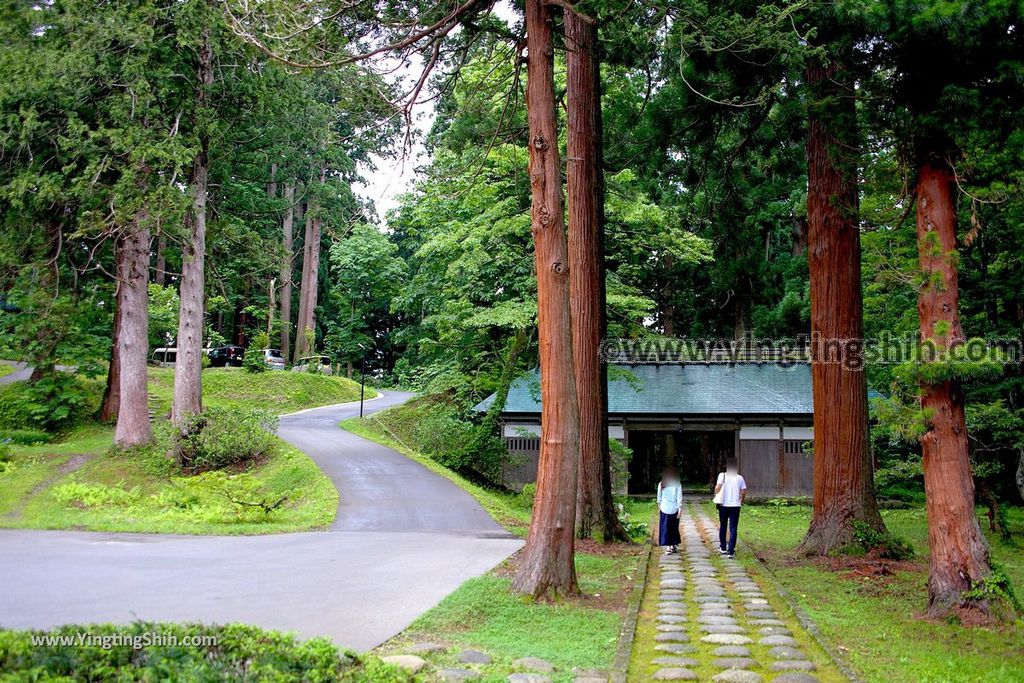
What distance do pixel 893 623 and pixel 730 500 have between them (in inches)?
171

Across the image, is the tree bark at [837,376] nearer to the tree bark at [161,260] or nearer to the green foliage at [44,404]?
the tree bark at [161,260]

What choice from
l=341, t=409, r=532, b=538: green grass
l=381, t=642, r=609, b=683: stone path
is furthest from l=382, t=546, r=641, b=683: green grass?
l=341, t=409, r=532, b=538: green grass

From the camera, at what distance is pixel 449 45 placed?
10.7m

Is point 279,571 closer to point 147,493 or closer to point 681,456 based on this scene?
point 147,493

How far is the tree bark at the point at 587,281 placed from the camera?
1262 centimetres

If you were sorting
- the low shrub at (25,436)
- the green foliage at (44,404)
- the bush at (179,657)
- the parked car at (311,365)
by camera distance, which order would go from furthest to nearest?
the parked car at (311,365) → the green foliage at (44,404) → the low shrub at (25,436) → the bush at (179,657)

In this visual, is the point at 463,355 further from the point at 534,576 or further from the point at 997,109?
the point at 997,109

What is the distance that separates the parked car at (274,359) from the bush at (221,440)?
17.3 m

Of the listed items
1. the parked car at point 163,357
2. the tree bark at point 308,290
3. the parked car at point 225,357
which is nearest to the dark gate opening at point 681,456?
the tree bark at point 308,290

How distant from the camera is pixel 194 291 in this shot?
1912 centimetres

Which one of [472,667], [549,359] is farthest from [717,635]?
[549,359]

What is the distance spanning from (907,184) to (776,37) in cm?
244

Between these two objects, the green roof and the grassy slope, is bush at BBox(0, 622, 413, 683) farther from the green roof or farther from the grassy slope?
the green roof

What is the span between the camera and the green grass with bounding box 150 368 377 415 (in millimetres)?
29641
